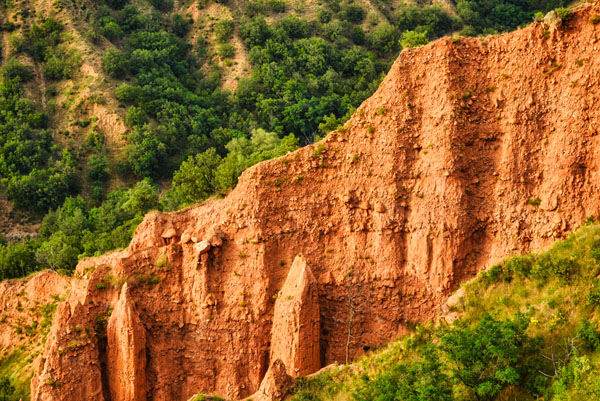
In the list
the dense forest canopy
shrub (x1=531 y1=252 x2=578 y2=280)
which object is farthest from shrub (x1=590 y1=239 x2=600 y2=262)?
the dense forest canopy

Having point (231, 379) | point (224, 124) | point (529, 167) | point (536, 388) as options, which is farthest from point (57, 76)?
point (536, 388)

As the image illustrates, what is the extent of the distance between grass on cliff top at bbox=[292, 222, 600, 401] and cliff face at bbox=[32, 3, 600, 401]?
2.31m

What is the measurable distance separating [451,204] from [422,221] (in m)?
1.49

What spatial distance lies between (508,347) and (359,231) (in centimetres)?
1055

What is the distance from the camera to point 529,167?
32375 millimetres

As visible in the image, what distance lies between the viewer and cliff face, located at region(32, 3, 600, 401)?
3238 cm

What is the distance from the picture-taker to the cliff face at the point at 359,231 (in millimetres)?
32375

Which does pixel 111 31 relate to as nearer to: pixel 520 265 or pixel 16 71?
pixel 16 71

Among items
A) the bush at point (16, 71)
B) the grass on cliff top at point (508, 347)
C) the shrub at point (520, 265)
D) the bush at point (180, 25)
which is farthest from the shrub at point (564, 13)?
the bush at point (180, 25)

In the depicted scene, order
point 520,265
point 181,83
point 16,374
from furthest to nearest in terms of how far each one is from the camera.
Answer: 1. point 181,83
2. point 16,374
3. point 520,265

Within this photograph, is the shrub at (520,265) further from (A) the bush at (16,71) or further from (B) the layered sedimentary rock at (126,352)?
(A) the bush at (16,71)

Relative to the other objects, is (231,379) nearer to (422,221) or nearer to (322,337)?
(322,337)

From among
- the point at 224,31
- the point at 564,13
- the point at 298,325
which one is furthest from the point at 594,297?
the point at 224,31

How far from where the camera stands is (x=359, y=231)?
34.3 meters
